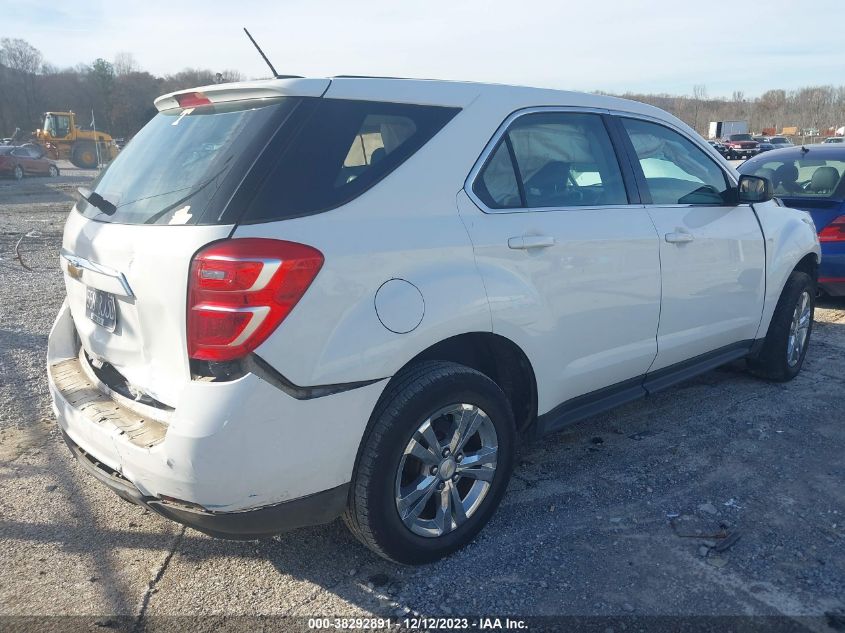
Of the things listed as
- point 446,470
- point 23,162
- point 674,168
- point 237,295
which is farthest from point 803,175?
point 23,162

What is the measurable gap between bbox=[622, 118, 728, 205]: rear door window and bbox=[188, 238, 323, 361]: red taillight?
2.28 meters

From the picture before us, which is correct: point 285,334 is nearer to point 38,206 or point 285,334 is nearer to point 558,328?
point 558,328

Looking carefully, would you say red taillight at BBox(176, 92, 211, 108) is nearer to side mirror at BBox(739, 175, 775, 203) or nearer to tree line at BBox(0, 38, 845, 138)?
side mirror at BBox(739, 175, 775, 203)

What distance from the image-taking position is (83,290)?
2809 millimetres

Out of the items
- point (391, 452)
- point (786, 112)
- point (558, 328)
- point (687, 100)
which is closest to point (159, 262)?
point (391, 452)

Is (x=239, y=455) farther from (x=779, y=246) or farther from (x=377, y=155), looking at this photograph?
(x=779, y=246)

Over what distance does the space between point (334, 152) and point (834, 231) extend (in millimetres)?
5857

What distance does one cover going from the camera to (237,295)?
2.15m

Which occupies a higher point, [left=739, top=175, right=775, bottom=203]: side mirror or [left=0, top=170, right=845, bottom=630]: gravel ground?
[left=739, top=175, right=775, bottom=203]: side mirror

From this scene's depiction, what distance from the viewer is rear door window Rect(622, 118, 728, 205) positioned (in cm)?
369

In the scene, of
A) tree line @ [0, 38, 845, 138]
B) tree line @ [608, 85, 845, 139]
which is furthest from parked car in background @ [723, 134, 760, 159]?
tree line @ [608, 85, 845, 139]

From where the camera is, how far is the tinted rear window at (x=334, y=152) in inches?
90.7

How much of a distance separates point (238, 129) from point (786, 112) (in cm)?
11190

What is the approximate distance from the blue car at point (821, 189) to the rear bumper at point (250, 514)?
5882mm
